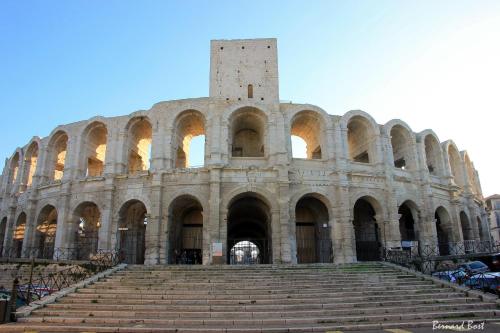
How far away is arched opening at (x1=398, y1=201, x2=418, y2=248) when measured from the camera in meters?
23.8

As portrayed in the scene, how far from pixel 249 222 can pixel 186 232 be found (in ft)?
20.8

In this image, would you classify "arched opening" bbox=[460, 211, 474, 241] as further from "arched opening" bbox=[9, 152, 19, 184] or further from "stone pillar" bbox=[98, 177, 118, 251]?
"arched opening" bbox=[9, 152, 19, 184]

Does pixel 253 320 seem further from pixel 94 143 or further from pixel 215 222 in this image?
pixel 94 143

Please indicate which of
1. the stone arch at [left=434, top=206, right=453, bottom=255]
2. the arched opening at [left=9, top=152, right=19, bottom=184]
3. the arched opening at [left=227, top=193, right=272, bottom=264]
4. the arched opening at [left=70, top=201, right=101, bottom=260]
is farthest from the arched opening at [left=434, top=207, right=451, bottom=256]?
the arched opening at [left=9, top=152, right=19, bottom=184]

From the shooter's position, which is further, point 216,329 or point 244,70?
point 244,70

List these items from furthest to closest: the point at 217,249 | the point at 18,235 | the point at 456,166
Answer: the point at 456,166, the point at 18,235, the point at 217,249

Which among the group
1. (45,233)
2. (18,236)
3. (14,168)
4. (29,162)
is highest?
(14,168)

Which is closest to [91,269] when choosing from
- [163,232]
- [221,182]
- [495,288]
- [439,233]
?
[163,232]

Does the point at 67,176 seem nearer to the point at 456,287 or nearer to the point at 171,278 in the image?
the point at 171,278

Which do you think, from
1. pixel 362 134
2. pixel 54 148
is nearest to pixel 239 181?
pixel 362 134

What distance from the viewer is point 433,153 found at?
88.9 ft

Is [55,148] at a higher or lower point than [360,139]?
lower

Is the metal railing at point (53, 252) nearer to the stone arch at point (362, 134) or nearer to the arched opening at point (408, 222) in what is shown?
the stone arch at point (362, 134)

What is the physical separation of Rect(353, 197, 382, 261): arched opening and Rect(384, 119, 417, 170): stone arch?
420 cm
